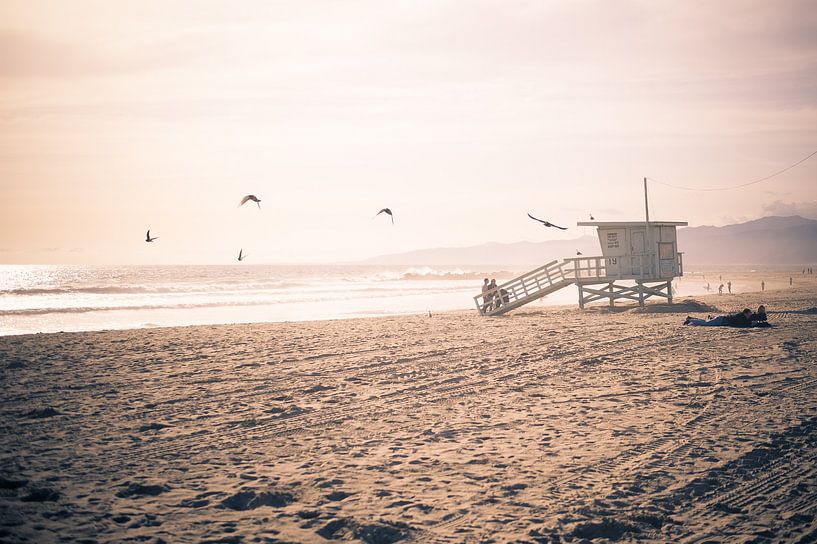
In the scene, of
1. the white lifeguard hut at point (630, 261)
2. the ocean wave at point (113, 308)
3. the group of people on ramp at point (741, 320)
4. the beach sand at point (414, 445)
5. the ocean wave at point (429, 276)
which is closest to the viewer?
the beach sand at point (414, 445)

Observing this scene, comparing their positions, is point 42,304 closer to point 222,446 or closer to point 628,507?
point 222,446

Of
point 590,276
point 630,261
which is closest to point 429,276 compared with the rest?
point 590,276

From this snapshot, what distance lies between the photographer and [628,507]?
5391mm

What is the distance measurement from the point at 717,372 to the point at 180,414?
886 cm

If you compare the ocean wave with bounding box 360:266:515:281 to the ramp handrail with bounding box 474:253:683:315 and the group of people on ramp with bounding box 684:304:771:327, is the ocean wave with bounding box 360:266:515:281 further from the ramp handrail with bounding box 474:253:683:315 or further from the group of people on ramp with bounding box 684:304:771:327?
the group of people on ramp with bounding box 684:304:771:327

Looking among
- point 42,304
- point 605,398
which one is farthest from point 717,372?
point 42,304

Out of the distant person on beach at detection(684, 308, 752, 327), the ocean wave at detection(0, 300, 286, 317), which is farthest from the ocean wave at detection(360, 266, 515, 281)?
the distant person on beach at detection(684, 308, 752, 327)

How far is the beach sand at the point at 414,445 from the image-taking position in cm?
513

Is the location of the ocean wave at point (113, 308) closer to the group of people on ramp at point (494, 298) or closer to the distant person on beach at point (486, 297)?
the distant person on beach at point (486, 297)

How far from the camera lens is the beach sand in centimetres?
513

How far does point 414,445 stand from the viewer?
723 cm

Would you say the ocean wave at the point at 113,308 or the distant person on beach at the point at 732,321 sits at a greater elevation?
Result: the ocean wave at the point at 113,308

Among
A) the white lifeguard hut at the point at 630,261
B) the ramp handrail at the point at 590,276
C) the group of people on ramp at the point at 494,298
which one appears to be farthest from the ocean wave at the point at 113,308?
the white lifeguard hut at the point at 630,261

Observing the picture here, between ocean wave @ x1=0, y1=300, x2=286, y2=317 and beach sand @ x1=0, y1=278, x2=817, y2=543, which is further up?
ocean wave @ x1=0, y1=300, x2=286, y2=317
